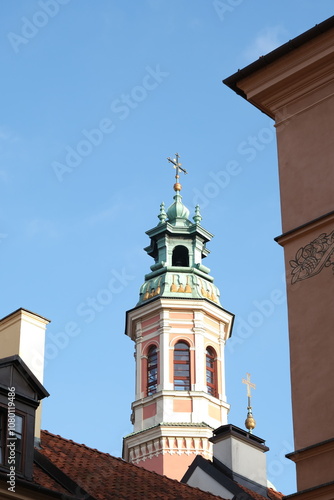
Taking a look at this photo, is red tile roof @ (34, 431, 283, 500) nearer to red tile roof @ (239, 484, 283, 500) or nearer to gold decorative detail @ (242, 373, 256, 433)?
red tile roof @ (239, 484, 283, 500)

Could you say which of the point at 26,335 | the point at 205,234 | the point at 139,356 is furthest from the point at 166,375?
the point at 26,335

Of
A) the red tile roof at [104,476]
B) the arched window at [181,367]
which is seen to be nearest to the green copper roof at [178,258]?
the arched window at [181,367]

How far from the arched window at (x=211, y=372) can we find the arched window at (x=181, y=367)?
906 millimetres

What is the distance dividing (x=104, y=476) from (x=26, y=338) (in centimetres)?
224

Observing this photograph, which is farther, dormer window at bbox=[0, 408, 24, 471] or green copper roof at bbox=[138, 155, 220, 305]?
green copper roof at bbox=[138, 155, 220, 305]

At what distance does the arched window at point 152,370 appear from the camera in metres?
47.5

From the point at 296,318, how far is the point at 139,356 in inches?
1390

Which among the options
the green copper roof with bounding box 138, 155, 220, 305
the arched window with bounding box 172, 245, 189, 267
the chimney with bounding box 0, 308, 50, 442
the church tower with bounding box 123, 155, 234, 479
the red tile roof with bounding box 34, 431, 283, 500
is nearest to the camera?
the red tile roof with bounding box 34, 431, 283, 500

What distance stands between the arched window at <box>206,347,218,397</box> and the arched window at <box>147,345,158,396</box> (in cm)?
211

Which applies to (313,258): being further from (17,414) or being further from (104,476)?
(104,476)

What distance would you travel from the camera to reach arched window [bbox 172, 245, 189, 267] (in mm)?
51406

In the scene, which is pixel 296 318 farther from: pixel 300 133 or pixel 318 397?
pixel 300 133

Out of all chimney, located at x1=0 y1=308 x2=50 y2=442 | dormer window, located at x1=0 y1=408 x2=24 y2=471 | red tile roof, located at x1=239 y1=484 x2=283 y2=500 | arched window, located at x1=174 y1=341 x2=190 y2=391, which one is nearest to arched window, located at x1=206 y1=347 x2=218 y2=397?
arched window, located at x1=174 y1=341 x2=190 y2=391

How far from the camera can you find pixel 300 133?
A: 14.5 meters
